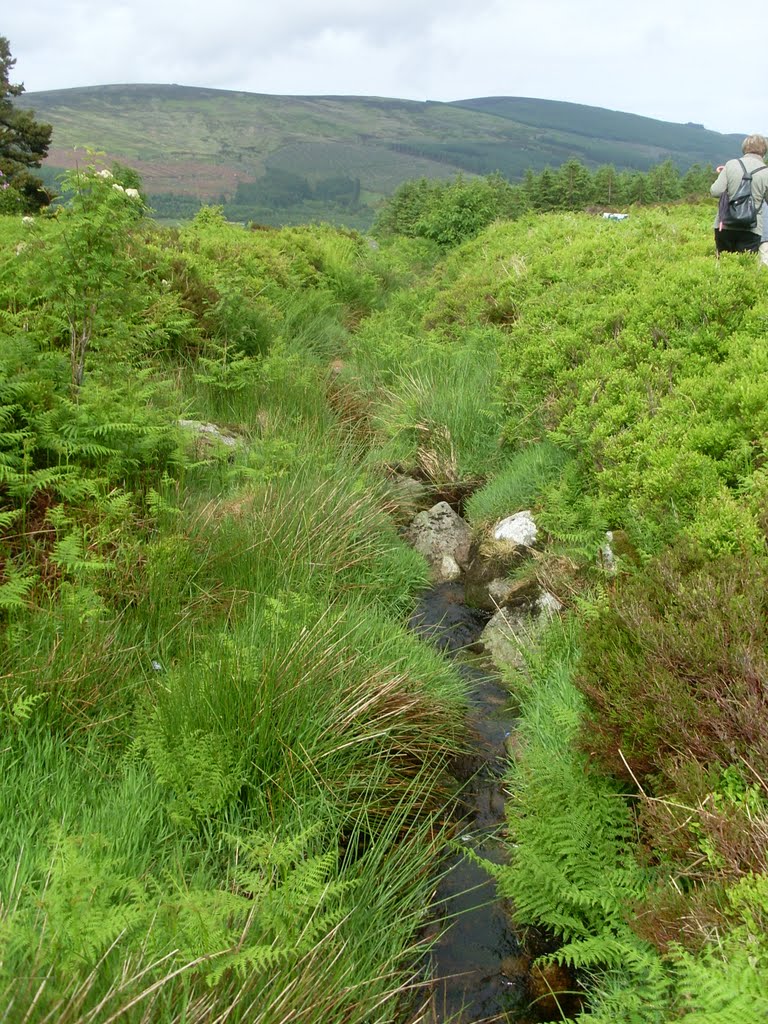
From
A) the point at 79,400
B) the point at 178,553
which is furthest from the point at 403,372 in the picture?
the point at 178,553

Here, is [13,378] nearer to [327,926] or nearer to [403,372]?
[327,926]

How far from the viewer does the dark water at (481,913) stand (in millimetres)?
2787

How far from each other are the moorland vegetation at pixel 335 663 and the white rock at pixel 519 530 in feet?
0.54

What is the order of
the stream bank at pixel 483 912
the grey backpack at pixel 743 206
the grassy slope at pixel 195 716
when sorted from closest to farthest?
the grassy slope at pixel 195 716 → the stream bank at pixel 483 912 → the grey backpack at pixel 743 206

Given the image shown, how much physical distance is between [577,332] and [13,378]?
5210mm

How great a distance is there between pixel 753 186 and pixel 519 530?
6.51 meters

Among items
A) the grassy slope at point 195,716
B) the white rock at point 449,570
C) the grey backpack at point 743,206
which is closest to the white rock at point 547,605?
the grassy slope at point 195,716

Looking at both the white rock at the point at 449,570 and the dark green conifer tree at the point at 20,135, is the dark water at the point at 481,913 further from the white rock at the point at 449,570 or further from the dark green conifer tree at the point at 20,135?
the dark green conifer tree at the point at 20,135

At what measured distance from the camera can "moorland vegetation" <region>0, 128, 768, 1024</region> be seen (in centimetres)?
212

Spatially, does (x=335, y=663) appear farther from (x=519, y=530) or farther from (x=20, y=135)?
(x=20, y=135)

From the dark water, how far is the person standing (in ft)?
25.0

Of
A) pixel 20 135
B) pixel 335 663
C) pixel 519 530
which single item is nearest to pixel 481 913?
pixel 335 663

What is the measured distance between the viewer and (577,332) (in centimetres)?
732

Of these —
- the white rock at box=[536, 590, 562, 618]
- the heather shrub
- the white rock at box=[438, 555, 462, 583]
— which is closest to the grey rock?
the white rock at box=[438, 555, 462, 583]
